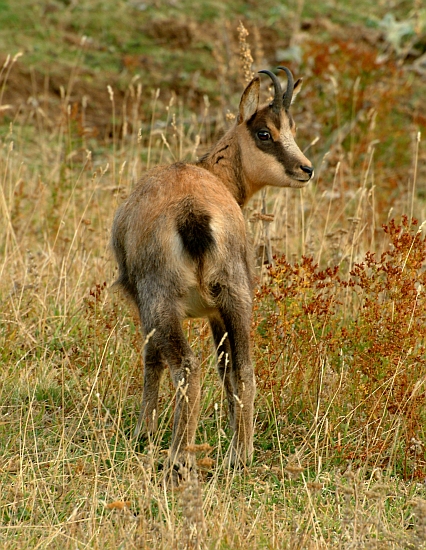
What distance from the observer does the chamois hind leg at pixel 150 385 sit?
205 inches

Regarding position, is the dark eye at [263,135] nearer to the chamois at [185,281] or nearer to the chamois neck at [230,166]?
the chamois neck at [230,166]

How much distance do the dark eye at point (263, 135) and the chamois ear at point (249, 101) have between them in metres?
0.17

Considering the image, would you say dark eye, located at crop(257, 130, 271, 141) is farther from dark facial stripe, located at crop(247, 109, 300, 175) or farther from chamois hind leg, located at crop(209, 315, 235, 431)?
chamois hind leg, located at crop(209, 315, 235, 431)

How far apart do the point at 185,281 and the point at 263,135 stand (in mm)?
1733

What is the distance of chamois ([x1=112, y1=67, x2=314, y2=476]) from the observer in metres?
4.53

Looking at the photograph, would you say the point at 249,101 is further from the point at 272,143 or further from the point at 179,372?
the point at 179,372

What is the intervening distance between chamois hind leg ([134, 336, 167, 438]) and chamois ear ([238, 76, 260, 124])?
1814 mm

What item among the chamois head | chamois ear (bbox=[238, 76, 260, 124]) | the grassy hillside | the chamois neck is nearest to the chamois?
the grassy hillside

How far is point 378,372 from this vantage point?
17.9 ft

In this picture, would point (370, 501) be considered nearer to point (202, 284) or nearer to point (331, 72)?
point (202, 284)

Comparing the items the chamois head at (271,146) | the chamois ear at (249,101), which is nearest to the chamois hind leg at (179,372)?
the chamois head at (271,146)

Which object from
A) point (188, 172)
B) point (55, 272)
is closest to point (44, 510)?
point (188, 172)

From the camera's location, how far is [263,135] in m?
5.92

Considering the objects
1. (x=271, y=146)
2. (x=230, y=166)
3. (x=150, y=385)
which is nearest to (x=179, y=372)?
(x=150, y=385)
